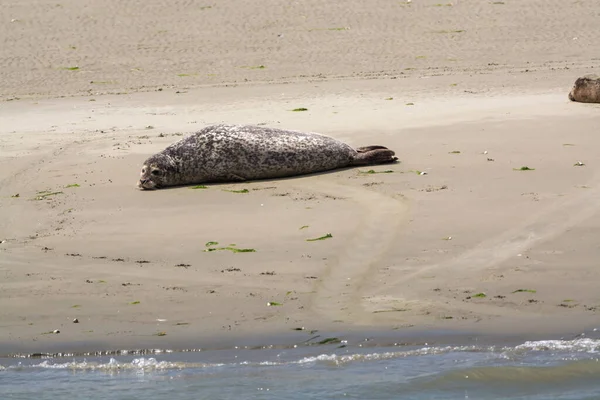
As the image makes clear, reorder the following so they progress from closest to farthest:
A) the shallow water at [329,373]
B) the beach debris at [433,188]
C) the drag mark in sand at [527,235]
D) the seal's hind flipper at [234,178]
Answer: the shallow water at [329,373] < the drag mark in sand at [527,235] < the beach debris at [433,188] < the seal's hind flipper at [234,178]

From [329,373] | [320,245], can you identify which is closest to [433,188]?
[320,245]

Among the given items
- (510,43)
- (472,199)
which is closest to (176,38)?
(510,43)

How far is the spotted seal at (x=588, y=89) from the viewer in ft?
38.1

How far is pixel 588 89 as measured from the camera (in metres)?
11.7

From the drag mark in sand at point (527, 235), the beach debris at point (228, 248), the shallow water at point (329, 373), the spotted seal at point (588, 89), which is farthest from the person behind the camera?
the spotted seal at point (588, 89)

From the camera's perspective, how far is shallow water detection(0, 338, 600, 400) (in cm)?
521

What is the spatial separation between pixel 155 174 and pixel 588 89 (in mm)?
5308

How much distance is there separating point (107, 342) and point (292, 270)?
52.5 inches

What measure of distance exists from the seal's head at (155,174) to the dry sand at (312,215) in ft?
0.59

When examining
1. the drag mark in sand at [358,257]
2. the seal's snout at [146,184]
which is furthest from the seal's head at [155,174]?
the drag mark in sand at [358,257]

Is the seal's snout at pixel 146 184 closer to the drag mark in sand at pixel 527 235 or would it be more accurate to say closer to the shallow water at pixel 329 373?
the drag mark in sand at pixel 527 235

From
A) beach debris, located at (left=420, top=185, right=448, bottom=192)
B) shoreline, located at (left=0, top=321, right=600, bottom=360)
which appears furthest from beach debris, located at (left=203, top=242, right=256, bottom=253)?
beach debris, located at (left=420, top=185, right=448, bottom=192)

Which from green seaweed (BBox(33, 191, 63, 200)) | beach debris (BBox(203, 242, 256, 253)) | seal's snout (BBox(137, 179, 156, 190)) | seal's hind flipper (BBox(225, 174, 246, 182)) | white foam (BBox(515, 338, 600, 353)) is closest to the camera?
white foam (BBox(515, 338, 600, 353))

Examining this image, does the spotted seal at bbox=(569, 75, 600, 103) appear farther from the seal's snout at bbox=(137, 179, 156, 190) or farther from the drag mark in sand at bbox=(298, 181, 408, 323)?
the seal's snout at bbox=(137, 179, 156, 190)
